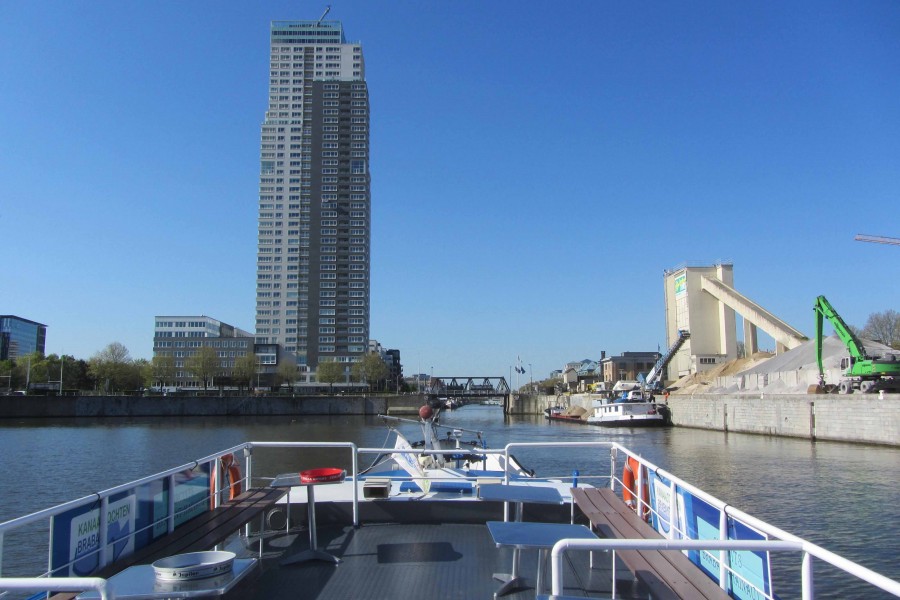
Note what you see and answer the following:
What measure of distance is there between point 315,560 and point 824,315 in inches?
2564

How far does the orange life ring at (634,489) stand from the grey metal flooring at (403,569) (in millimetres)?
1063

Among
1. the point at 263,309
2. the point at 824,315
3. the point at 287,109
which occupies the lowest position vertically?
the point at 824,315

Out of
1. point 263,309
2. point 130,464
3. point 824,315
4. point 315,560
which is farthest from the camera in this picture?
point 263,309

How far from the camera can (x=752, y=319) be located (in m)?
95.9

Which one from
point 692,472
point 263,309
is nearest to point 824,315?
point 692,472

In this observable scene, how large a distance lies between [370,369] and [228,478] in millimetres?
140697

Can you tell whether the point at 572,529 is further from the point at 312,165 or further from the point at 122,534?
the point at 312,165

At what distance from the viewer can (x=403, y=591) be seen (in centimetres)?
625

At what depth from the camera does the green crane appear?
5031 cm

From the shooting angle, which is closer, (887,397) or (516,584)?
(516,584)

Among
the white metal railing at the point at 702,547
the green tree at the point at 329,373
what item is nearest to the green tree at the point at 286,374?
the green tree at the point at 329,373

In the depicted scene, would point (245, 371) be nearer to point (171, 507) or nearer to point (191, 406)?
point (191, 406)

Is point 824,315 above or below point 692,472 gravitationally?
above

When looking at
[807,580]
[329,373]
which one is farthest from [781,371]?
[329,373]
